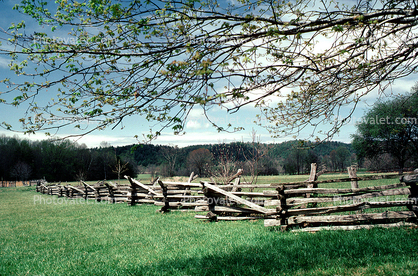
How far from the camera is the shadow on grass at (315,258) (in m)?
3.81

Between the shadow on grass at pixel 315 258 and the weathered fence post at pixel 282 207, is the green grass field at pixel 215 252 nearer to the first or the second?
the shadow on grass at pixel 315 258

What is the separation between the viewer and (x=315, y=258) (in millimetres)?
4262

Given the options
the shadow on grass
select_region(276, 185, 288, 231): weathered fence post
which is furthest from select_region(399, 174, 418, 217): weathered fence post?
select_region(276, 185, 288, 231): weathered fence post

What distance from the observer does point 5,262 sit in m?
5.60

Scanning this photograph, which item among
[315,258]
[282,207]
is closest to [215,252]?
[315,258]

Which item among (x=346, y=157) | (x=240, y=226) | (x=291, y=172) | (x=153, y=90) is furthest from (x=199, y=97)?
(x=346, y=157)

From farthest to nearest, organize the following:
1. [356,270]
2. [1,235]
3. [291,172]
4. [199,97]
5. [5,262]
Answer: [291,172] < [1,235] < [5,262] < [356,270] < [199,97]

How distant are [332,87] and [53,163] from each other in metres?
70.9

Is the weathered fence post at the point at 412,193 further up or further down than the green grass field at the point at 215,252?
further up

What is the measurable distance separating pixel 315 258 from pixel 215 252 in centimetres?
182

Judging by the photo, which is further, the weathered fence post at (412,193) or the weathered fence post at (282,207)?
the weathered fence post at (282,207)

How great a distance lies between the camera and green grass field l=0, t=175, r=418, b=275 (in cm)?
401

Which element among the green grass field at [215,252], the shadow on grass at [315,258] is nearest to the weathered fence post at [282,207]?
the green grass field at [215,252]

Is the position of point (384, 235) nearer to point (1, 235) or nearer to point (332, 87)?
point (332, 87)
